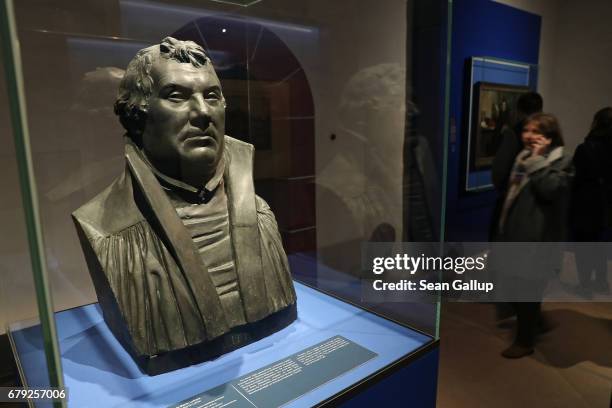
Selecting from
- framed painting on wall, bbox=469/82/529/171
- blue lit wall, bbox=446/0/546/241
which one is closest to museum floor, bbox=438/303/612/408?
blue lit wall, bbox=446/0/546/241

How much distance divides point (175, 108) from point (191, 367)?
37.4 inches

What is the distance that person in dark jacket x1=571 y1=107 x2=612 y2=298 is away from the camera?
236 centimetres

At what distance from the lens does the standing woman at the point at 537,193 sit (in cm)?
249

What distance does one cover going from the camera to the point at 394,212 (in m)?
3.03

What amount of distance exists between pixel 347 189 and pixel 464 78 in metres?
1.38

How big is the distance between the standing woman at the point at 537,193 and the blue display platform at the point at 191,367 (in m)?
1.13

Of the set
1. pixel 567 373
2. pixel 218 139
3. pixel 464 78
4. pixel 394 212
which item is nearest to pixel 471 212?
pixel 394 212

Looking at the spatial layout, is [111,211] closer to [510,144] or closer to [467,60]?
[510,144]

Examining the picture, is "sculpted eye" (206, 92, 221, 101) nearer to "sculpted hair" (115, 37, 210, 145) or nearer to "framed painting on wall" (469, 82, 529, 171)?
"sculpted hair" (115, 37, 210, 145)

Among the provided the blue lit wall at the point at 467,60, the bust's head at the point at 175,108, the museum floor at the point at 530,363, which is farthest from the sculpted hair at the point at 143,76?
the blue lit wall at the point at 467,60

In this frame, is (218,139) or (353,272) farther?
(353,272)

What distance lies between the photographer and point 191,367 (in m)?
1.61

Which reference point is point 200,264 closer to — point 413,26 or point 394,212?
point 394,212

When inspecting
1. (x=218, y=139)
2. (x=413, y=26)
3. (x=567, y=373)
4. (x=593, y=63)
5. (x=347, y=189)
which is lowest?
(x=567, y=373)
